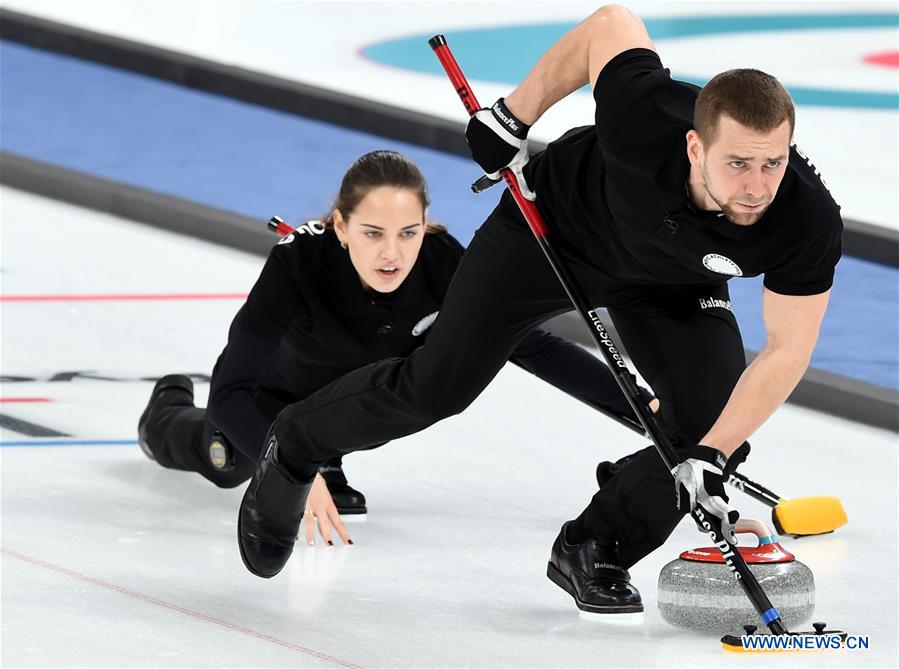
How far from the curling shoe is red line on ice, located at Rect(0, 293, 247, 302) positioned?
1.34m

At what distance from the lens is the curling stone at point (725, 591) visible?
2.95 meters

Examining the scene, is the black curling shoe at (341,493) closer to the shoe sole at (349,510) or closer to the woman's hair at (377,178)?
the shoe sole at (349,510)

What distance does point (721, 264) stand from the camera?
2.80m

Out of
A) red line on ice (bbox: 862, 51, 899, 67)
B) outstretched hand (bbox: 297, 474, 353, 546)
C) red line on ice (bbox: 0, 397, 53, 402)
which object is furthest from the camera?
red line on ice (bbox: 862, 51, 899, 67)

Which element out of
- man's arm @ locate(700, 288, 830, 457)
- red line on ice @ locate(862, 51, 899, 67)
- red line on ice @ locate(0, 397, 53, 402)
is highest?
red line on ice @ locate(862, 51, 899, 67)

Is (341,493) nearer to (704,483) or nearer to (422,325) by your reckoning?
(422,325)

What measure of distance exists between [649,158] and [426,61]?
23.4 ft

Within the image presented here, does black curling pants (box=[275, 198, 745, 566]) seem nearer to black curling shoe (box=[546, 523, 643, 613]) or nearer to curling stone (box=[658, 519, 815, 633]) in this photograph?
black curling shoe (box=[546, 523, 643, 613])

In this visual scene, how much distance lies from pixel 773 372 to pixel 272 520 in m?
0.89

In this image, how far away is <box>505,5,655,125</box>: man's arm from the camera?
301cm

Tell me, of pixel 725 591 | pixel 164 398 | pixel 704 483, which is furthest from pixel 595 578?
pixel 164 398

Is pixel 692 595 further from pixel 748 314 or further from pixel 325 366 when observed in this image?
pixel 748 314

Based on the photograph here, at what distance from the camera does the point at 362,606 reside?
3109 millimetres

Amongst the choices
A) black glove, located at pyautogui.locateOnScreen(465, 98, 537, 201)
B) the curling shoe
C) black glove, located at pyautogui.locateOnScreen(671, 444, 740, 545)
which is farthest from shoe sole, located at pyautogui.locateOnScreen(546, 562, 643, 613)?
the curling shoe
